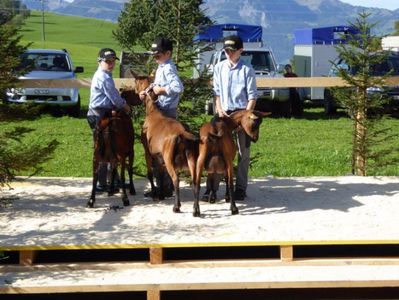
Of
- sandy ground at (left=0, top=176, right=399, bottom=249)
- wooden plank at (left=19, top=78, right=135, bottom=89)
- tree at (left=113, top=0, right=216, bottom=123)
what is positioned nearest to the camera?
sandy ground at (left=0, top=176, right=399, bottom=249)

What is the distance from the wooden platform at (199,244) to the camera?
5.37m

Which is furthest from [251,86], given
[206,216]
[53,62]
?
[53,62]

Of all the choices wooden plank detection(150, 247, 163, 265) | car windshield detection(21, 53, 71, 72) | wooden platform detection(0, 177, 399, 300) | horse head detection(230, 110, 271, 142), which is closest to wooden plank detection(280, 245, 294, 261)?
wooden platform detection(0, 177, 399, 300)

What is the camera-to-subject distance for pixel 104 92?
756 cm

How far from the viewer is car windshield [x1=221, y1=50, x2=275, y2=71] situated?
20.3 m

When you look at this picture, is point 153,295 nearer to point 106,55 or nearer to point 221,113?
point 221,113

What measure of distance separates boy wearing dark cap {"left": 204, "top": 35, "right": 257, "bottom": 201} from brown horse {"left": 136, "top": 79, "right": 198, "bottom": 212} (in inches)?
23.9

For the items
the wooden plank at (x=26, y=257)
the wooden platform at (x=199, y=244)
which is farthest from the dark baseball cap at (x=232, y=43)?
the wooden plank at (x=26, y=257)

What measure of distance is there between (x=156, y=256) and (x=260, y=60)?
50.3 feet

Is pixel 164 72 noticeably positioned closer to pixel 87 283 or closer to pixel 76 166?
pixel 87 283

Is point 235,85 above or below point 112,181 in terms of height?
above

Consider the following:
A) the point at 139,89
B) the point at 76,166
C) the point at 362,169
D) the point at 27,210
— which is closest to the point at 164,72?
the point at 139,89

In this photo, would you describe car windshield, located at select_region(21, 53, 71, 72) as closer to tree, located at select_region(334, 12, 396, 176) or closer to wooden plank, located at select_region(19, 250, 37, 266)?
tree, located at select_region(334, 12, 396, 176)

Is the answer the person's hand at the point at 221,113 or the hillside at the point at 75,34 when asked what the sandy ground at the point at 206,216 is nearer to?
the person's hand at the point at 221,113
